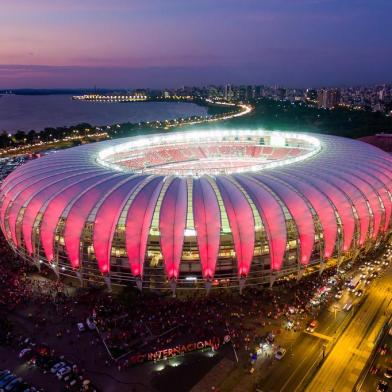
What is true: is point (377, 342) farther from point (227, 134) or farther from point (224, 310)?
point (227, 134)

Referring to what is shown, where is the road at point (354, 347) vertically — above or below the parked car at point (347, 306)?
below

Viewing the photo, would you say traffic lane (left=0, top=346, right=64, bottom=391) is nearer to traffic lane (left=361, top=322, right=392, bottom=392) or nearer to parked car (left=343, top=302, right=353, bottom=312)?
traffic lane (left=361, top=322, right=392, bottom=392)

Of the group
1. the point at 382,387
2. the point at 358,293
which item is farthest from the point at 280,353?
the point at 358,293

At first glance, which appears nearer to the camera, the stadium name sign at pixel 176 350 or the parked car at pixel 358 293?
the stadium name sign at pixel 176 350

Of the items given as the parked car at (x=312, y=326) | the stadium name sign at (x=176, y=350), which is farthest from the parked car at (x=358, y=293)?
the stadium name sign at (x=176, y=350)

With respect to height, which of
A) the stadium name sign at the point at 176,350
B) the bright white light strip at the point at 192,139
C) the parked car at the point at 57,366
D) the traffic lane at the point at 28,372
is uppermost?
the bright white light strip at the point at 192,139

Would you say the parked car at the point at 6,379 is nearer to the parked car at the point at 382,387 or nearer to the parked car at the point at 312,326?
the parked car at the point at 312,326
